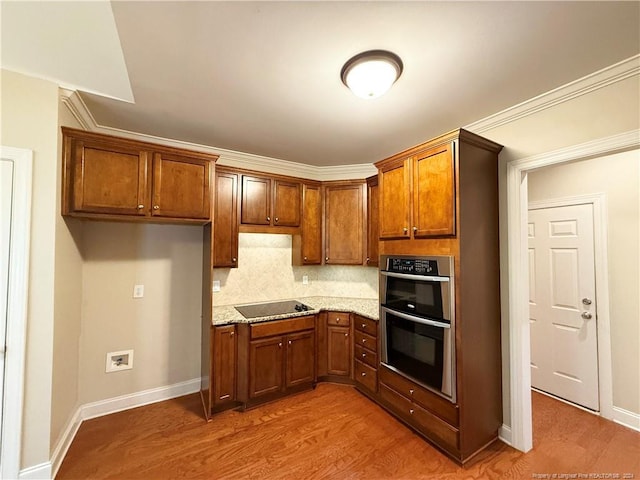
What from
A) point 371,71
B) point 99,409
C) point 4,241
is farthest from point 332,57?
point 99,409

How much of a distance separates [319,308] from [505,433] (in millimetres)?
1913

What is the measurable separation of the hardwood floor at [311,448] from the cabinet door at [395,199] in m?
1.70

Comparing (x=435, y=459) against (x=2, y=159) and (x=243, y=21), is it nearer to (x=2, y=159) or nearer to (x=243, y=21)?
(x=243, y=21)

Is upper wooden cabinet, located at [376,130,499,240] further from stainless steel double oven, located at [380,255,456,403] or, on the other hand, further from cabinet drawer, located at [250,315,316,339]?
cabinet drawer, located at [250,315,316,339]

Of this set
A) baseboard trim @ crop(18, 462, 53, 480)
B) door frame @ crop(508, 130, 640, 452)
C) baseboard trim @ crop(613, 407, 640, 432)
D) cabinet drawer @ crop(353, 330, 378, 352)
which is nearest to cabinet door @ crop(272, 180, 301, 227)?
cabinet drawer @ crop(353, 330, 378, 352)

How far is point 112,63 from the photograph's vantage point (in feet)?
5.77

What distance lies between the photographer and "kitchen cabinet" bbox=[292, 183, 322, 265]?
11.0ft

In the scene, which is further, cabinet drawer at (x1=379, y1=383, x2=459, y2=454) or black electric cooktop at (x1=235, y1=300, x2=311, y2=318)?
black electric cooktop at (x1=235, y1=300, x2=311, y2=318)

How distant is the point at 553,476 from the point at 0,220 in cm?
397

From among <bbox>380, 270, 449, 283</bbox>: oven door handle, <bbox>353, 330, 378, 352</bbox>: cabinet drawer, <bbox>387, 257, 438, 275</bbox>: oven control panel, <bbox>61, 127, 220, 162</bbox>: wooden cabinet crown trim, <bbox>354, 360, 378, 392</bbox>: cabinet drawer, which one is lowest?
<bbox>354, 360, 378, 392</bbox>: cabinet drawer

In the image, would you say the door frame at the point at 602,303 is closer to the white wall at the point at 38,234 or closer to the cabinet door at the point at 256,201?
the cabinet door at the point at 256,201

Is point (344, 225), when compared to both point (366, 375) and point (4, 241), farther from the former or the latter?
point (4, 241)

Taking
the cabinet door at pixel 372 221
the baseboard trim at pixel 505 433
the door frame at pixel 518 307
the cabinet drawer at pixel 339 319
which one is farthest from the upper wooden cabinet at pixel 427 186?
the baseboard trim at pixel 505 433

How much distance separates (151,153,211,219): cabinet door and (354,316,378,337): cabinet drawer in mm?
1879
